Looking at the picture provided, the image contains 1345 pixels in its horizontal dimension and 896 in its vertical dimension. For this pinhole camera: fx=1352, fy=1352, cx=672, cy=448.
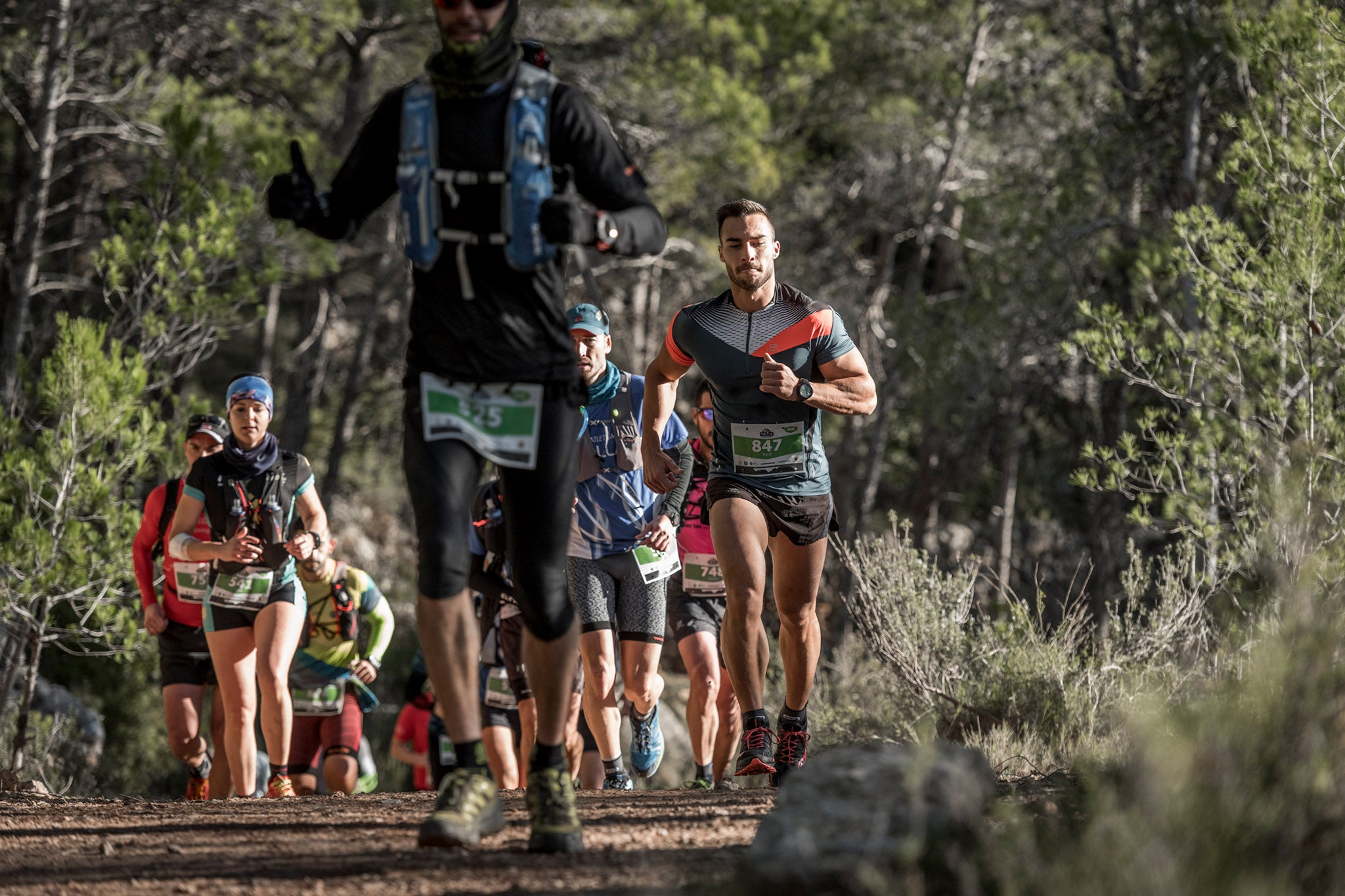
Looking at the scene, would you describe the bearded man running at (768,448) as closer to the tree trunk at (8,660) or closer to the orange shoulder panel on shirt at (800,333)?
the orange shoulder panel on shirt at (800,333)

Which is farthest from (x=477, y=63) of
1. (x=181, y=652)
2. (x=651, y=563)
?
(x=181, y=652)

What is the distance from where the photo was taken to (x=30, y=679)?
9453 millimetres

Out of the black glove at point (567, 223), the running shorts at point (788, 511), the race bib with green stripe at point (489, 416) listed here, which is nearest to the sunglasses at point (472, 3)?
the black glove at point (567, 223)

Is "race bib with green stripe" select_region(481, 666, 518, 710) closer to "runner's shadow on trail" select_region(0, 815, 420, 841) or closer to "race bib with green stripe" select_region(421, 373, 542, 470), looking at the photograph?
"runner's shadow on trail" select_region(0, 815, 420, 841)

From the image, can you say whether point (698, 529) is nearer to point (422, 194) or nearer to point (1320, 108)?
point (422, 194)

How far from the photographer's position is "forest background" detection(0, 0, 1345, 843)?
312 inches

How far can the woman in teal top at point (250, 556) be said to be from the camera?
6.42 m

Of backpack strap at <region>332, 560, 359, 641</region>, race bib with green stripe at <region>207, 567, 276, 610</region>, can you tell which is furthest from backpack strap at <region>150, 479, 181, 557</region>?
race bib with green stripe at <region>207, 567, 276, 610</region>

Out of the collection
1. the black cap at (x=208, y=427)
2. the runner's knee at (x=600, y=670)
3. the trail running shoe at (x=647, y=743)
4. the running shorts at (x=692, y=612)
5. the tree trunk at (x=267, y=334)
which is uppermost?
the tree trunk at (x=267, y=334)

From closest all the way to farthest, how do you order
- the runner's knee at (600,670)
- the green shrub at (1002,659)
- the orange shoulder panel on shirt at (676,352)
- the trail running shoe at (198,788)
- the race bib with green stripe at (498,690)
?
1. the orange shoulder panel on shirt at (676,352)
2. the runner's knee at (600,670)
3. the green shrub at (1002,659)
4. the race bib with green stripe at (498,690)
5. the trail running shoe at (198,788)

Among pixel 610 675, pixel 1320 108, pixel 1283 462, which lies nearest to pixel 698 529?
pixel 610 675

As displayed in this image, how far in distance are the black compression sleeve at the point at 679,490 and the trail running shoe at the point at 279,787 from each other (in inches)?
91.4

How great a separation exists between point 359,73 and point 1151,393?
10393mm

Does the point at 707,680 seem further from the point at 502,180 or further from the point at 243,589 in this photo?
the point at 502,180
